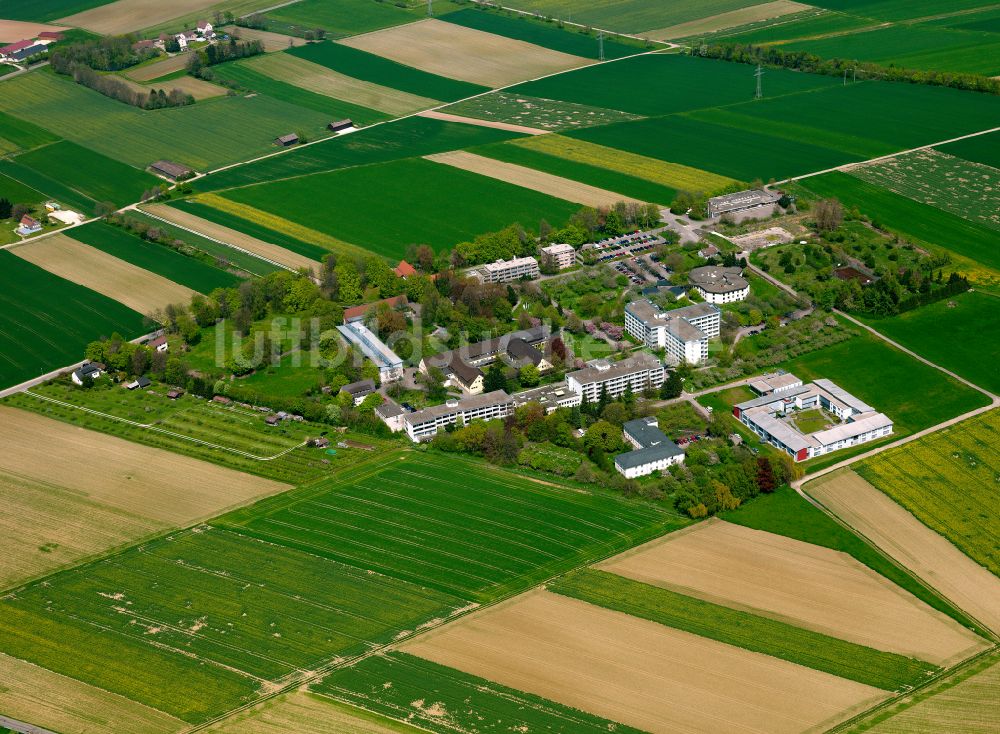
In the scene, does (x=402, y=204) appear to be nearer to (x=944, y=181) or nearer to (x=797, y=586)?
(x=944, y=181)

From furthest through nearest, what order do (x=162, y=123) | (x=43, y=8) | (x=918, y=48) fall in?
(x=43, y=8) < (x=918, y=48) < (x=162, y=123)

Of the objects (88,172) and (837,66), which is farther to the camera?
(837,66)

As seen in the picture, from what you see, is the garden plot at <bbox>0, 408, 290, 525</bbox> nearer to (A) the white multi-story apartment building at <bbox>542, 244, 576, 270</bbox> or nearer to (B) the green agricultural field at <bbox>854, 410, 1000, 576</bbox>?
(B) the green agricultural field at <bbox>854, 410, 1000, 576</bbox>

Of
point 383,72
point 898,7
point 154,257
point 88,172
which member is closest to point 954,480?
point 154,257

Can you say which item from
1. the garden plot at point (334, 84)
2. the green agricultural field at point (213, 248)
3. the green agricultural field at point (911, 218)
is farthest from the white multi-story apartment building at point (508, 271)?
the garden plot at point (334, 84)

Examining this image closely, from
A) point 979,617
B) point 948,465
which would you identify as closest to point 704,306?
point 948,465

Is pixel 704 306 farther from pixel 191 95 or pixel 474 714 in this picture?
pixel 191 95

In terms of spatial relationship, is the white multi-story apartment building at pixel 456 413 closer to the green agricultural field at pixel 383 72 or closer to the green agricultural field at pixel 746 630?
the green agricultural field at pixel 746 630
